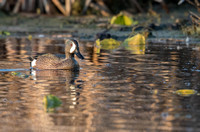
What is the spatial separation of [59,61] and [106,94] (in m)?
2.91

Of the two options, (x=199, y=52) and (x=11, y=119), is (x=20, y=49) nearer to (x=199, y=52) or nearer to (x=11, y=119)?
(x=199, y=52)

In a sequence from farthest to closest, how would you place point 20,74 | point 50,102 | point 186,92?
point 20,74 < point 186,92 < point 50,102

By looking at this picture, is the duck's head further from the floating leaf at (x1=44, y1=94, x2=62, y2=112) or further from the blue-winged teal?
the floating leaf at (x1=44, y1=94, x2=62, y2=112)

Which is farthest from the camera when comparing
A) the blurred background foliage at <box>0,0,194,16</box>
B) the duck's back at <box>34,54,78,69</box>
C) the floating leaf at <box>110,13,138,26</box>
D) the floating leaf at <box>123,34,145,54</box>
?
the blurred background foliage at <box>0,0,194,16</box>

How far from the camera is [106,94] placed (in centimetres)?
701

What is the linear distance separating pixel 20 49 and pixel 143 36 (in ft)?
12.2

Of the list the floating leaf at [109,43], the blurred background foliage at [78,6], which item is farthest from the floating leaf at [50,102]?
the blurred background foliage at [78,6]

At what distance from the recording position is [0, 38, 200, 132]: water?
214 inches

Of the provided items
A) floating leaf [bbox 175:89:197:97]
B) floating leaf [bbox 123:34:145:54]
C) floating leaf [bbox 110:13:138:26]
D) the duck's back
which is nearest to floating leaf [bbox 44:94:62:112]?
floating leaf [bbox 175:89:197:97]

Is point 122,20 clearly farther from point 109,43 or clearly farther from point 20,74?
point 20,74

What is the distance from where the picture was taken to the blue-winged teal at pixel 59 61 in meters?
9.66

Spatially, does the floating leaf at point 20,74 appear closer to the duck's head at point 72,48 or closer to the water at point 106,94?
the water at point 106,94

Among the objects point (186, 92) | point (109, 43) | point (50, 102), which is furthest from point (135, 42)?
point (50, 102)

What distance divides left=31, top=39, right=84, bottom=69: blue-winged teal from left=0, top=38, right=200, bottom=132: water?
180 millimetres
